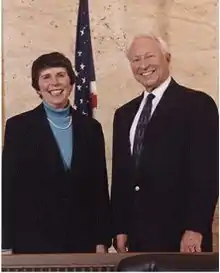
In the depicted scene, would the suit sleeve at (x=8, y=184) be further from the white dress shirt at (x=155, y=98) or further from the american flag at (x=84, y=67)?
the white dress shirt at (x=155, y=98)

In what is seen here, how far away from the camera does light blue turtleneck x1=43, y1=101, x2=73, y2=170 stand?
2.86 meters

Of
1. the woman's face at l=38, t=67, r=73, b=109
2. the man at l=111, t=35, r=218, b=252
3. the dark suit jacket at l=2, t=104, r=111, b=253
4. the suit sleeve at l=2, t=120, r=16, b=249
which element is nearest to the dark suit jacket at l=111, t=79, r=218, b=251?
the man at l=111, t=35, r=218, b=252

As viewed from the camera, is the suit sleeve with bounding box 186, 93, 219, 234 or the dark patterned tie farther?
the dark patterned tie

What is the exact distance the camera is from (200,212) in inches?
110

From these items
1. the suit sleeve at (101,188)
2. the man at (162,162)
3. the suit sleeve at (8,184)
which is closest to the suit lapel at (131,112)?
the man at (162,162)

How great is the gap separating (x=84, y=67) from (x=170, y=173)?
0.59m

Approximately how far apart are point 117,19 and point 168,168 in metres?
0.67

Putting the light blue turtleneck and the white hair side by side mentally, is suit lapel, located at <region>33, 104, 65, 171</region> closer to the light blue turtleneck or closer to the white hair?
the light blue turtleneck

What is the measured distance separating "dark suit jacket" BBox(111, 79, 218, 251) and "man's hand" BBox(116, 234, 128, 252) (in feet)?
0.08

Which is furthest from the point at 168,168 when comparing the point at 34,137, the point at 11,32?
the point at 11,32

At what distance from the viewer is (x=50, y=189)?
2824mm

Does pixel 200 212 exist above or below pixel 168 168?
below

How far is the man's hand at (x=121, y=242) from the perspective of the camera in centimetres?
287

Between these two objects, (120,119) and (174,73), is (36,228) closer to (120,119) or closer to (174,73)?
(120,119)
